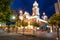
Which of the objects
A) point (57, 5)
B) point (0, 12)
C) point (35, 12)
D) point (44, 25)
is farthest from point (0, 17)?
point (35, 12)

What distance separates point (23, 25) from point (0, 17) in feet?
200

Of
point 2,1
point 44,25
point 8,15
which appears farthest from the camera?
point 44,25

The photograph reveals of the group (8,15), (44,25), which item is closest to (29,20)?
(44,25)

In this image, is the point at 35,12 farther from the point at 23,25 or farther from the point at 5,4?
the point at 5,4

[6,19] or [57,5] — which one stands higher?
[57,5]

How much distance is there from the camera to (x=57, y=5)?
74312 millimetres

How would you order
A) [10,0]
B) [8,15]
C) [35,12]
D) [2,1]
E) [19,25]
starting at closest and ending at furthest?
[2,1]
[10,0]
[8,15]
[19,25]
[35,12]

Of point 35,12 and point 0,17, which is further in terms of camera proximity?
point 35,12

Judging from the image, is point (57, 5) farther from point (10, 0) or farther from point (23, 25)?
point (10, 0)

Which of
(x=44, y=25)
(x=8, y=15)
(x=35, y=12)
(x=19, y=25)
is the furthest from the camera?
(x=35, y=12)

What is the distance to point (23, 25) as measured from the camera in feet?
259

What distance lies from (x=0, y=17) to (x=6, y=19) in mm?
1166

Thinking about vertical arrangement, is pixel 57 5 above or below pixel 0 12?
above

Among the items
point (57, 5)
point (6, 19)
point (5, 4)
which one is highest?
point (57, 5)
